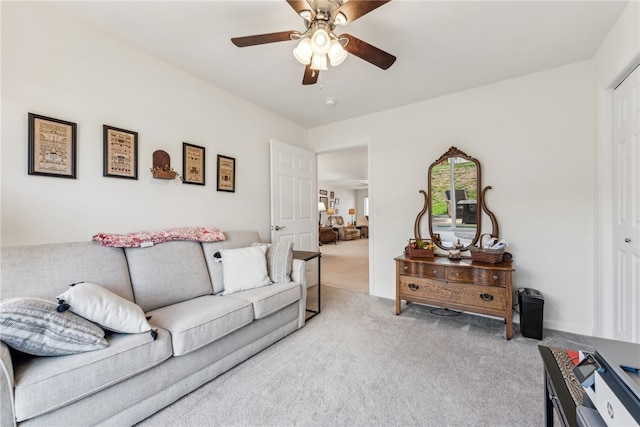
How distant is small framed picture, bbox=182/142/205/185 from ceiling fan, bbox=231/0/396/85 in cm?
126

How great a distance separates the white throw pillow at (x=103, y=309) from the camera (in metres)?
1.28

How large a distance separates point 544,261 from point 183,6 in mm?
3670

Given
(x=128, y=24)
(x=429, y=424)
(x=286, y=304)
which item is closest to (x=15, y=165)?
(x=128, y=24)

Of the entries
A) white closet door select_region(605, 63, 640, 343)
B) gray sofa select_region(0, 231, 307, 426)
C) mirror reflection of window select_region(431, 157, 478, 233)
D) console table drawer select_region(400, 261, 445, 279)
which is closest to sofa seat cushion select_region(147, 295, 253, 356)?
gray sofa select_region(0, 231, 307, 426)

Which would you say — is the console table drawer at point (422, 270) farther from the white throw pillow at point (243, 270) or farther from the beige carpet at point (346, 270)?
the white throw pillow at point (243, 270)

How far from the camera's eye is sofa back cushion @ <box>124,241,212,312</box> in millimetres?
1825

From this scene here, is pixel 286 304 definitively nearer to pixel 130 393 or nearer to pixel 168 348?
pixel 168 348

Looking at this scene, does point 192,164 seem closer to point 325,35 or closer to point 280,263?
point 280,263

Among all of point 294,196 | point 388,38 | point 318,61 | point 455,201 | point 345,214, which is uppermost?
point 388,38

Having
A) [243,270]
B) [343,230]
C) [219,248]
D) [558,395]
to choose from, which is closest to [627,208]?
[558,395]

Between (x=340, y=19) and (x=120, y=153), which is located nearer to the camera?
(x=340, y=19)

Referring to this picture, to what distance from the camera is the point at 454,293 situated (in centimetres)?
244

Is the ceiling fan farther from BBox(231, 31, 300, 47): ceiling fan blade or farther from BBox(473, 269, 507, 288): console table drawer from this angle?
BBox(473, 269, 507, 288): console table drawer

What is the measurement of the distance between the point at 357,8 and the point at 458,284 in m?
2.36
